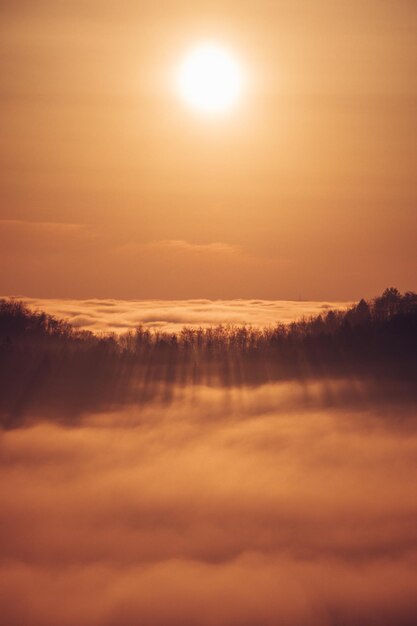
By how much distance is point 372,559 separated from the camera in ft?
224

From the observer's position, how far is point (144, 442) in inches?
5128

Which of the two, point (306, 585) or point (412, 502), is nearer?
point (306, 585)

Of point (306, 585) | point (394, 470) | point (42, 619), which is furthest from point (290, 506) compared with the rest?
point (42, 619)

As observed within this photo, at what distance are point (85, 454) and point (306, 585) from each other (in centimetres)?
6917

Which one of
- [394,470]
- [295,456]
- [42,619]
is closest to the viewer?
[42,619]

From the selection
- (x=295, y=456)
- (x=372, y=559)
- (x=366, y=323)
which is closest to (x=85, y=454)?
(x=295, y=456)

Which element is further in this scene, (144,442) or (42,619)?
(144,442)

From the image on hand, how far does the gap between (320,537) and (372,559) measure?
13.8 m

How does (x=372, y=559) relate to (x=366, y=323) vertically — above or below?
below

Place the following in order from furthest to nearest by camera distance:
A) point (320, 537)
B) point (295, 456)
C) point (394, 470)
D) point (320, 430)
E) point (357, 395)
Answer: point (357, 395) → point (320, 430) → point (295, 456) → point (394, 470) → point (320, 537)

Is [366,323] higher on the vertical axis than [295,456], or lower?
higher

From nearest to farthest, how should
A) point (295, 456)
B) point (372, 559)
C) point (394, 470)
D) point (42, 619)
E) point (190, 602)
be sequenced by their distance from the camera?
point (42, 619)
point (190, 602)
point (372, 559)
point (394, 470)
point (295, 456)

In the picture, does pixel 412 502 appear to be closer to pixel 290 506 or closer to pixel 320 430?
pixel 290 506

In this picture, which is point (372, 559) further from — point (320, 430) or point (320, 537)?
point (320, 430)
